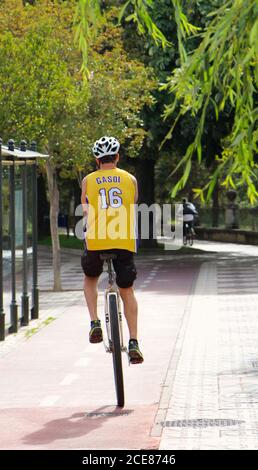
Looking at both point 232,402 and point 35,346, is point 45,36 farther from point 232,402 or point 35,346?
point 232,402

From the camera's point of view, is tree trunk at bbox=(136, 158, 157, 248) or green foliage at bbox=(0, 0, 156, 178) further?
tree trunk at bbox=(136, 158, 157, 248)

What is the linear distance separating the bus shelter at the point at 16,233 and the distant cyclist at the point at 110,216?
4.84 metres

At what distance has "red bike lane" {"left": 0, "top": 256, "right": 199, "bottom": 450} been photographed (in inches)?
355

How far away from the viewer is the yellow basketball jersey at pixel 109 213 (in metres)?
10.2

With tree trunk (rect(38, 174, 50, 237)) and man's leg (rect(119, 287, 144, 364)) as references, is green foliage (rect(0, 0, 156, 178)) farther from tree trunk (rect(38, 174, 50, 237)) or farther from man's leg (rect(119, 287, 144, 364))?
tree trunk (rect(38, 174, 50, 237))

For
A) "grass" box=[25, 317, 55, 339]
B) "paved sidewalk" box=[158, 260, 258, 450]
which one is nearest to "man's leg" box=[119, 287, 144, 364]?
"paved sidewalk" box=[158, 260, 258, 450]

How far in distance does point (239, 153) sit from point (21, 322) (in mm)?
10397

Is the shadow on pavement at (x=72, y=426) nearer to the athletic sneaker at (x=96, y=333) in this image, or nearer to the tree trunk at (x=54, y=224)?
the athletic sneaker at (x=96, y=333)

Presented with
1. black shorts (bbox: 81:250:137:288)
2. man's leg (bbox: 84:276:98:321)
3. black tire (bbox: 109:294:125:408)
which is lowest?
black tire (bbox: 109:294:125:408)

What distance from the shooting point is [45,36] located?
24.0 meters

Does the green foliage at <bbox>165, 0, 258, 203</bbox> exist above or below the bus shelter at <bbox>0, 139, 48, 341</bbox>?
above

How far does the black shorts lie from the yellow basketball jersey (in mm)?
77

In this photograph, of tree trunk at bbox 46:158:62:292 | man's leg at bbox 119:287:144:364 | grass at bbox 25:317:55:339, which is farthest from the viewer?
tree trunk at bbox 46:158:62:292

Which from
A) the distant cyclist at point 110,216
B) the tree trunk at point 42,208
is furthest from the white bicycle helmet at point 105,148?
the tree trunk at point 42,208
